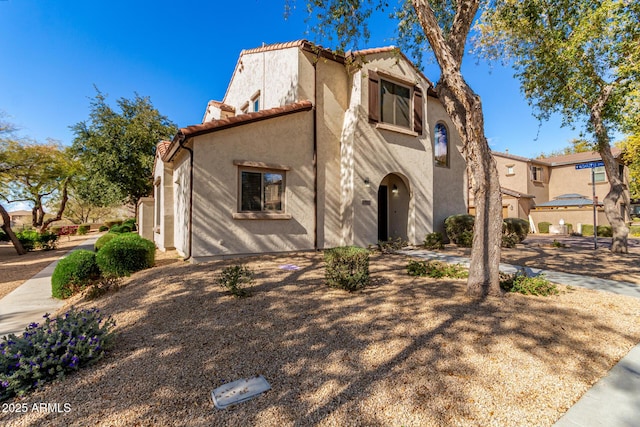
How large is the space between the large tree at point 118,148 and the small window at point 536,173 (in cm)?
3215

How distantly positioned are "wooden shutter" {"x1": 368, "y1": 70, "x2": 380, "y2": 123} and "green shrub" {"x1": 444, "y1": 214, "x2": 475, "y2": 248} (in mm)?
5928

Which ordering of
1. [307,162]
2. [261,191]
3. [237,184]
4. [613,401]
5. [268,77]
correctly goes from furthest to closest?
[268,77]
[307,162]
[261,191]
[237,184]
[613,401]

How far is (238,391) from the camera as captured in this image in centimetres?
265

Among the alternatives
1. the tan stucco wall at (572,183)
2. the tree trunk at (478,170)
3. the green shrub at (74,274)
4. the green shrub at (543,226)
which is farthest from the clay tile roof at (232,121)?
the tan stucco wall at (572,183)

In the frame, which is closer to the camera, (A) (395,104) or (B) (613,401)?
(B) (613,401)

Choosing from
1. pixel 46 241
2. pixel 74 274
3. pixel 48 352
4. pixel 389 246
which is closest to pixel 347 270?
pixel 48 352

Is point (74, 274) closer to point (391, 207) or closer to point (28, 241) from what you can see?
point (391, 207)

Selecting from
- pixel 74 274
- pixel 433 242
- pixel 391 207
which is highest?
pixel 391 207

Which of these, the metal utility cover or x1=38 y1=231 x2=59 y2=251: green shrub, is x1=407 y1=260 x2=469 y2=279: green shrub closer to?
the metal utility cover

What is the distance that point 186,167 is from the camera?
8820 millimetres

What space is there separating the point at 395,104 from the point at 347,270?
28.4 ft

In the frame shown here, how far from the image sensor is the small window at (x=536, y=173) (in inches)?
1055

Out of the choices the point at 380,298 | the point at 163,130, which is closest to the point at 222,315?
the point at 380,298

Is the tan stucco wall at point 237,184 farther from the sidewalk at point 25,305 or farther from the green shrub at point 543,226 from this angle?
the green shrub at point 543,226
